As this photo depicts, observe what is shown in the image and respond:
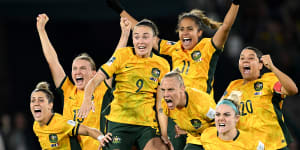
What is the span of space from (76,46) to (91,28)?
0.68m

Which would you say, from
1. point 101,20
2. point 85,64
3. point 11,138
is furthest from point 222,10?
point 85,64

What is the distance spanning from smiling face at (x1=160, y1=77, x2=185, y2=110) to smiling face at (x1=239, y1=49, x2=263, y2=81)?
3.73 feet

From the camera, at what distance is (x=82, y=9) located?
1410cm

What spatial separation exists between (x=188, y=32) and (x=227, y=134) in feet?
4.73

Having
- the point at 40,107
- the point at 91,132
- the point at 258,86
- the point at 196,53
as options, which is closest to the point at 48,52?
the point at 40,107

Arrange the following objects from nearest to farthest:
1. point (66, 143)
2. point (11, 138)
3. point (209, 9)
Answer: point (66, 143), point (11, 138), point (209, 9)

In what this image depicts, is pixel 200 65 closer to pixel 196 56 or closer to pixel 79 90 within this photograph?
pixel 196 56


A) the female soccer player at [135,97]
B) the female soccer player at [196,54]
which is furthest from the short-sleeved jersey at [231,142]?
the female soccer player at [196,54]

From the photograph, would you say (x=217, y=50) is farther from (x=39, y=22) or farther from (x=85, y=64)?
(x=39, y=22)

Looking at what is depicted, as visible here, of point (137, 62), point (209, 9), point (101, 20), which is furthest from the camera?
point (101, 20)

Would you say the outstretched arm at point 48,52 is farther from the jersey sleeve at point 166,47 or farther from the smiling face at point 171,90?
the smiling face at point 171,90

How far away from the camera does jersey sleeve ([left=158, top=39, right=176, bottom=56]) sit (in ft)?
24.9

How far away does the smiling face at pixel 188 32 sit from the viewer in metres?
7.27

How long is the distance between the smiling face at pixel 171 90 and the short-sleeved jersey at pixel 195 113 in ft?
0.58
